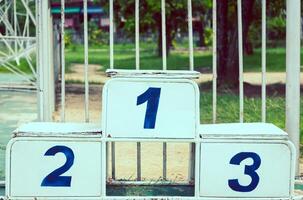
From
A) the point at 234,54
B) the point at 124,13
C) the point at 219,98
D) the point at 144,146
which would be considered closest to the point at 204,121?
the point at 144,146

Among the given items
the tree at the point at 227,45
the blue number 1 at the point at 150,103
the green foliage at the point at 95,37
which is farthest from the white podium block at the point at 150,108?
the green foliage at the point at 95,37

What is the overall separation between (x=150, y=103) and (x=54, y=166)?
0.58m

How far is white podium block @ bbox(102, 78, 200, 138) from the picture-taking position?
3.33m

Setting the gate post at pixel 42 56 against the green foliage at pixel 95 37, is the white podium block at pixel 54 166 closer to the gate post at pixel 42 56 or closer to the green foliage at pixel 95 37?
the gate post at pixel 42 56

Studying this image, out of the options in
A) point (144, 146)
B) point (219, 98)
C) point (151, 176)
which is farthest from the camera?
point (219, 98)

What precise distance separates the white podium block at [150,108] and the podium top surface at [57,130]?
134 millimetres

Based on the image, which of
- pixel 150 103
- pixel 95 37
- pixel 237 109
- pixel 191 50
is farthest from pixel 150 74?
pixel 95 37

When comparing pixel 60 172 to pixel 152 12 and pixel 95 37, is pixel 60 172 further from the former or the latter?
pixel 95 37

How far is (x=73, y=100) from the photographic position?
12219mm

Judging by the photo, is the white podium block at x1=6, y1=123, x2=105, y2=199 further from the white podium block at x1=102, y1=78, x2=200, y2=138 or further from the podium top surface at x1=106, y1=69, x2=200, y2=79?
the podium top surface at x1=106, y1=69, x2=200, y2=79

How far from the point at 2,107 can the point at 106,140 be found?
7493mm

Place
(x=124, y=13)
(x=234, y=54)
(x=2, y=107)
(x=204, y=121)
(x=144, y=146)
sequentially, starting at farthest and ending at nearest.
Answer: (x=124, y=13) < (x=234, y=54) < (x=2, y=107) < (x=204, y=121) < (x=144, y=146)

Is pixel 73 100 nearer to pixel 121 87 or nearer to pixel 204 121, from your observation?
pixel 204 121

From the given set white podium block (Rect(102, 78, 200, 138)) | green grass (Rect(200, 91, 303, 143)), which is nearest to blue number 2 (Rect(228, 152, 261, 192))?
white podium block (Rect(102, 78, 200, 138))
